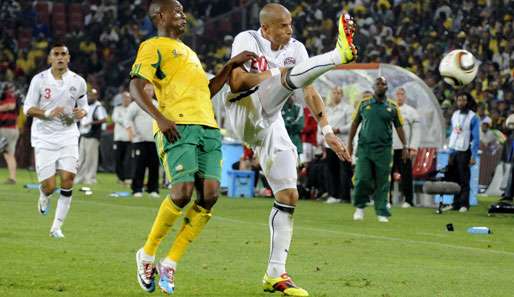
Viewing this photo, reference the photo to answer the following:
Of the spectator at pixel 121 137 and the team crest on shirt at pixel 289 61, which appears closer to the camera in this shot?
the team crest on shirt at pixel 289 61

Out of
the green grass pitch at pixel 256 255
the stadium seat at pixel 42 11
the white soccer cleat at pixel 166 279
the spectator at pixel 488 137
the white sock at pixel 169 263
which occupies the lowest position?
the green grass pitch at pixel 256 255

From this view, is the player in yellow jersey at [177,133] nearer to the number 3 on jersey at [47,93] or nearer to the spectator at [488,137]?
the number 3 on jersey at [47,93]

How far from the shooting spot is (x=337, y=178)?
28.0 meters

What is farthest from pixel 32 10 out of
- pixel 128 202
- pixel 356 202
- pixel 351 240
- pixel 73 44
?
pixel 351 240

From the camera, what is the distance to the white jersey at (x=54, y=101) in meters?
16.7

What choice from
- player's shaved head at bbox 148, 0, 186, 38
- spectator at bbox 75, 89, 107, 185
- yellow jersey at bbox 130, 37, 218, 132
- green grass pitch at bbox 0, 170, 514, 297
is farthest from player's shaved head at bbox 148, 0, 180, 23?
spectator at bbox 75, 89, 107, 185

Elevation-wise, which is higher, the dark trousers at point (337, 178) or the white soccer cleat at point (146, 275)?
the dark trousers at point (337, 178)

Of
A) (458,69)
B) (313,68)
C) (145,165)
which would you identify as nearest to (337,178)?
(145,165)

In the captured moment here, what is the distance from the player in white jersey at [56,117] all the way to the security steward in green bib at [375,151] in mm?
5823

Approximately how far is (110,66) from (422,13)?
42.1 feet

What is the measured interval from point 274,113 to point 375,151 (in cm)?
1030

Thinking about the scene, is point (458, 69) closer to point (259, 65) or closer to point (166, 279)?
point (259, 65)

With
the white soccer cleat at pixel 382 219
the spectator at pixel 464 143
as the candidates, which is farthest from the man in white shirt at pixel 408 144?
the white soccer cleat at pixel 382 219

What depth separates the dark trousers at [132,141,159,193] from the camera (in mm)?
27672
